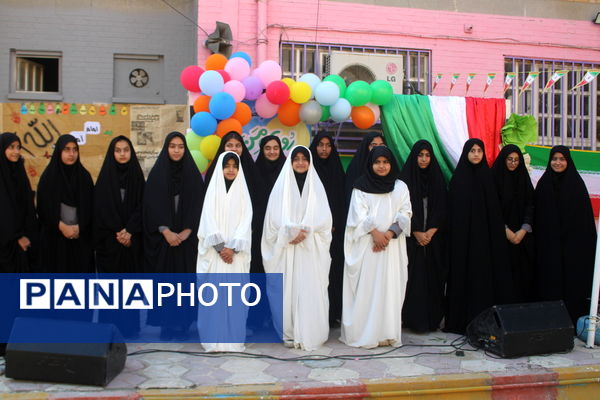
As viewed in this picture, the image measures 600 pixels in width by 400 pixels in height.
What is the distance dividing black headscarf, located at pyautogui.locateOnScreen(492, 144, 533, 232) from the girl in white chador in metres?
1.14

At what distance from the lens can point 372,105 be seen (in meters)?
5.80

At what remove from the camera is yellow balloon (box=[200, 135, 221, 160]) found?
536cm

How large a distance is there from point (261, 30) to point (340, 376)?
451 centimetres

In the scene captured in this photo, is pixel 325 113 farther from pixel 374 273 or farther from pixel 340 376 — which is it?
pixel 340 376

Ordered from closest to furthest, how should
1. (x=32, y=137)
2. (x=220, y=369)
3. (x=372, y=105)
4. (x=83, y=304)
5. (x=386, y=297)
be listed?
(x=220, y=369)
(x=386, y=297)
(x=83, y=304)
(x=372, y=105)
(x=32, y=137)

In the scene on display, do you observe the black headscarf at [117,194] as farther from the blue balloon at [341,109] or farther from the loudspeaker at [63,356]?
the blue balloon at [341,109]

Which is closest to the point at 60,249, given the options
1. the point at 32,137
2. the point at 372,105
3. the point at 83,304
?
the point at 83,304

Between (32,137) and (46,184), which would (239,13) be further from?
(46,184)

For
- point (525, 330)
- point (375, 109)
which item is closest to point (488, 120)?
point (375, 109)

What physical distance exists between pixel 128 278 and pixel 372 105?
2936 mm

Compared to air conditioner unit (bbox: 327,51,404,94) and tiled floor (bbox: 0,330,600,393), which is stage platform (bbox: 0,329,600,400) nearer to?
tiled floor (bbox: 0,330,600,393)

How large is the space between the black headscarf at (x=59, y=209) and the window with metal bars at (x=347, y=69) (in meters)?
2.80

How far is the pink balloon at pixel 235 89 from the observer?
213 inches

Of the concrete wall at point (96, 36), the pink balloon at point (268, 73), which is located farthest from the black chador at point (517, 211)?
the concrete wall at point (96, 36)
